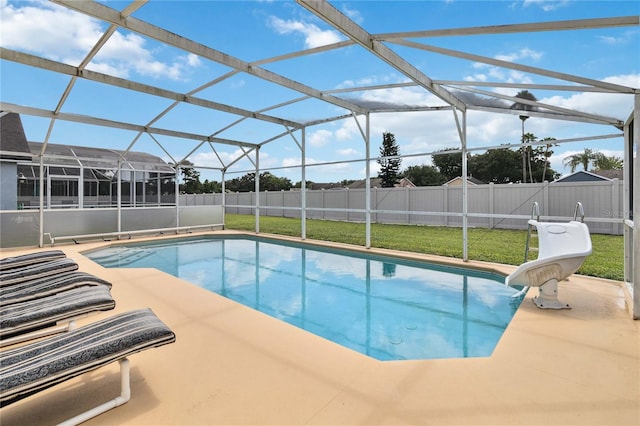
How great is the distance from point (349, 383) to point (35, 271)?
3.32m

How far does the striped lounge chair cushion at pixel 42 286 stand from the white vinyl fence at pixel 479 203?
540cm

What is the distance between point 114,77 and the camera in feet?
17.1

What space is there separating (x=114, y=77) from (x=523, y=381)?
20.9ft

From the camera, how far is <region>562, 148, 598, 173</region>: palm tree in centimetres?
1846

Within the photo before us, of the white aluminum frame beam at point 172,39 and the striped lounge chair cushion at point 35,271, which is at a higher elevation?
the white aluminum frame beam at point 172,39

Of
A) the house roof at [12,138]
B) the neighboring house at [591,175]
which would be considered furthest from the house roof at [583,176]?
the house roof at [12,138]

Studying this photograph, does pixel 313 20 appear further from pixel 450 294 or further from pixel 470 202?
pixel 470 202

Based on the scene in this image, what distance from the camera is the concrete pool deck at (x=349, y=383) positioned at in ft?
6.13

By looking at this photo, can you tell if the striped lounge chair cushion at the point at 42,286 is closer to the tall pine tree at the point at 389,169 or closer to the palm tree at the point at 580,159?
the palm tree at the point at 580,159

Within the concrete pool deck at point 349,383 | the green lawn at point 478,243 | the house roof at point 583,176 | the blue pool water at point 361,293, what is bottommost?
the blue pool water at point 361,293

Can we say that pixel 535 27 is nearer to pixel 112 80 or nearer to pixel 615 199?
pixel 112 80

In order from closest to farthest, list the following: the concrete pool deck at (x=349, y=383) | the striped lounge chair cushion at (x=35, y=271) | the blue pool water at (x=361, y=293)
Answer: the concrete pool deck at (x=349, y=383), the striped lounge chair cushion at (x=35, y=271), the blue pool water at (x=361, y=293)

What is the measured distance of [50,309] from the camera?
7.92ft

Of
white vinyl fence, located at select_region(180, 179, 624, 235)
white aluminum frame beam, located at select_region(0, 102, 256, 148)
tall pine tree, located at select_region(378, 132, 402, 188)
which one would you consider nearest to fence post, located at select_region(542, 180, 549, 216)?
white vinyl fence, located at select_region(180, 179, 624, 235)
